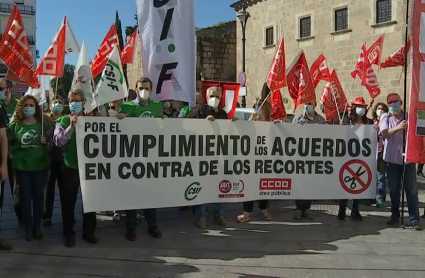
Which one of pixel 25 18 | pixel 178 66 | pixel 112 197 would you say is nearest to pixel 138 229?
pixel 112 197

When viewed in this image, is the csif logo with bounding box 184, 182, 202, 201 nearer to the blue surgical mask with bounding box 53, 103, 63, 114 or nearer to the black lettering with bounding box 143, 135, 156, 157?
the black lettering with bounding box 143, 135, 156, 157

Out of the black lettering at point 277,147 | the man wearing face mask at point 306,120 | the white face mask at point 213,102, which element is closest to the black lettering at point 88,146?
the white face mask at point 213,102

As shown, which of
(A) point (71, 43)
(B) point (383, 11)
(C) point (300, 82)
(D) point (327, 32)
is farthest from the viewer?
(D) point (327, 32)

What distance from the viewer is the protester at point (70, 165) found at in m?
4.93

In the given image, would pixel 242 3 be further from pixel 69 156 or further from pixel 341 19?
pixel 69 156

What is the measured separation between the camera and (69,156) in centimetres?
504

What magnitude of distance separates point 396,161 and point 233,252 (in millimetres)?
2672

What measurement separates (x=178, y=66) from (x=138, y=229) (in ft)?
7.18

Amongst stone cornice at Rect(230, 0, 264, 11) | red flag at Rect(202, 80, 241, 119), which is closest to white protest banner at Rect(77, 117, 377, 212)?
red flag at Rect(202, 80, 241, 119)

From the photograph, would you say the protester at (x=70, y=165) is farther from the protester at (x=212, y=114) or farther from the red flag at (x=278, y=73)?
the red flag at (x=278, y=73)

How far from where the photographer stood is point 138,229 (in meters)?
5.79

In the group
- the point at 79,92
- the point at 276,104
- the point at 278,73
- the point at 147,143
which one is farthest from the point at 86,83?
the point at 276,104

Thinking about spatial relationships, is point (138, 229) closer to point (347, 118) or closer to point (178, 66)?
point (178, 66)

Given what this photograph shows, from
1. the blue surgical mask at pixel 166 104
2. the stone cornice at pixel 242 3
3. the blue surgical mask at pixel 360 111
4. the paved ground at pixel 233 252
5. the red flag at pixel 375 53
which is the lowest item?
the paved ground at pixel 233 252
